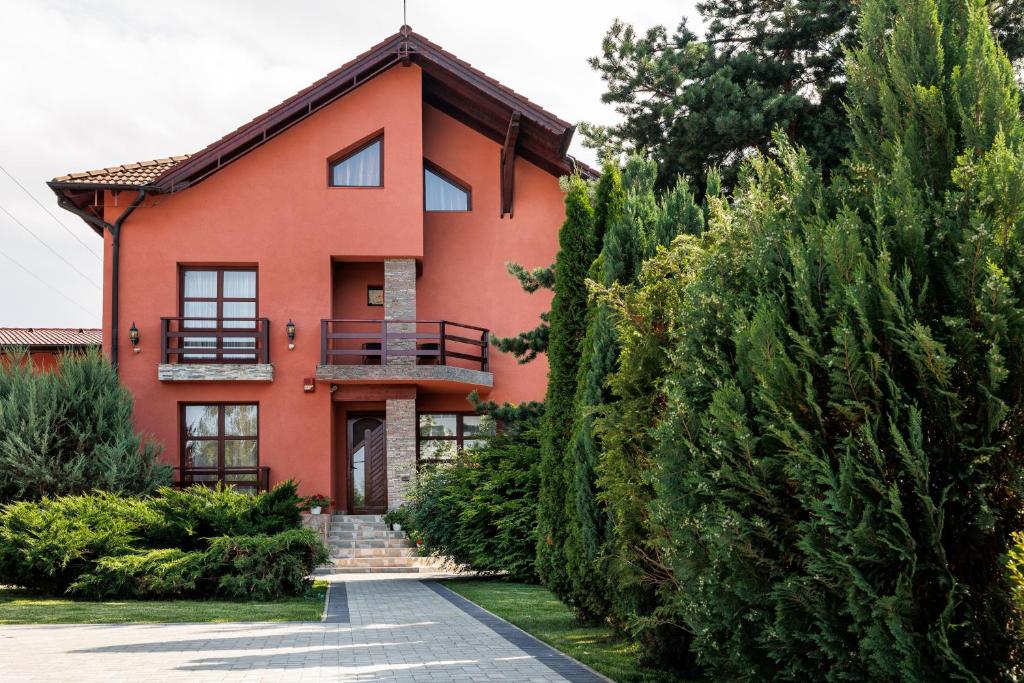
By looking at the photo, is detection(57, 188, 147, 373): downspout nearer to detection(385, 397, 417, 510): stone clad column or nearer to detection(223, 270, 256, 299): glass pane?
detection(223, 270, 256, 299): glass pane

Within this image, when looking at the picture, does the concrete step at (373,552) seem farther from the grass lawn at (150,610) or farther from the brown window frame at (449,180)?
the brown window frame at (449,180)

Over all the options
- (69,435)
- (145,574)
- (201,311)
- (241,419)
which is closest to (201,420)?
(241,419)

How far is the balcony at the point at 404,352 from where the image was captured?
73.5 feet

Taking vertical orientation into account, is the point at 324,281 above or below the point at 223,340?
above

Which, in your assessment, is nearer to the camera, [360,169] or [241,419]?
[241,419]

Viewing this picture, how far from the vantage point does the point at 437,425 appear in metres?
24.4

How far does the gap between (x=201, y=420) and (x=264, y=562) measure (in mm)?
9550

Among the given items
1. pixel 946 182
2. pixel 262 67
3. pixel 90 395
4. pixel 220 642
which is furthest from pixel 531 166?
pixel 946 182

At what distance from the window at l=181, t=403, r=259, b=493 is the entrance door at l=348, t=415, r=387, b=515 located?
2.45 meters

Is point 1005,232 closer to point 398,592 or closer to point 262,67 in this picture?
point 398,592

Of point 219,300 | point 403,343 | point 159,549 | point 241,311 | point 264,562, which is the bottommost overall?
point 264,562

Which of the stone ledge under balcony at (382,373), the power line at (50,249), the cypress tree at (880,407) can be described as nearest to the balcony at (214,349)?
the stone ledge under balcony at (382,373)

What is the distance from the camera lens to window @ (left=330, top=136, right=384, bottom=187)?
23578 millimetres

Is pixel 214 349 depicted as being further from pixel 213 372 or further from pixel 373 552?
pixel 373 552
